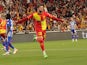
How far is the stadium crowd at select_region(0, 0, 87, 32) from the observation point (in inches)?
1478

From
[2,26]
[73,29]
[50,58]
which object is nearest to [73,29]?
[73,29]

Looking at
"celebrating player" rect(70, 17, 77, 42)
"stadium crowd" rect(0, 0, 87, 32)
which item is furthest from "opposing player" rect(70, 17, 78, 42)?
"stadium crowd" rect(0, 0, 87, 32)

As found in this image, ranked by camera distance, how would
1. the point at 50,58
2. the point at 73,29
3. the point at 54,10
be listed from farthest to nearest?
the point at 54,10 → the point at 73,29 → the point at 50,58

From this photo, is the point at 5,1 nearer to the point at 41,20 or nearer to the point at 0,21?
the point at 0,21

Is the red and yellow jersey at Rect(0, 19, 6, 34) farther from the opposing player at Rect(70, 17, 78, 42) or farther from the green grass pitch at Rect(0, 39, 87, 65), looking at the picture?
the opposing player at Rect(70, 17, 78, 42)

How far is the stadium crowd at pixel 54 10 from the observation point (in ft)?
123

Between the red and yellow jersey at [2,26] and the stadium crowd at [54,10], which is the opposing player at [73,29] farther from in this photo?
the red and yellow jersey at [2,26]

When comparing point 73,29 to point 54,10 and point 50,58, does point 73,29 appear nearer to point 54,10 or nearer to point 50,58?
point 54,10

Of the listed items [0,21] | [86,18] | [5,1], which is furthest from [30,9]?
[0,21]

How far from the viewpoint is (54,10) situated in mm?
41406

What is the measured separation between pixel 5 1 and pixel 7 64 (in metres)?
25.4

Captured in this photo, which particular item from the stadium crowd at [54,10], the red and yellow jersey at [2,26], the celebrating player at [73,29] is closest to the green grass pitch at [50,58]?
the red and yellow jersey at [2,26]

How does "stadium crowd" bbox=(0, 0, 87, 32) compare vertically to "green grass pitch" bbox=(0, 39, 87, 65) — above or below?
above

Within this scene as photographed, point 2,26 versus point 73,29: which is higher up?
point 2,26
